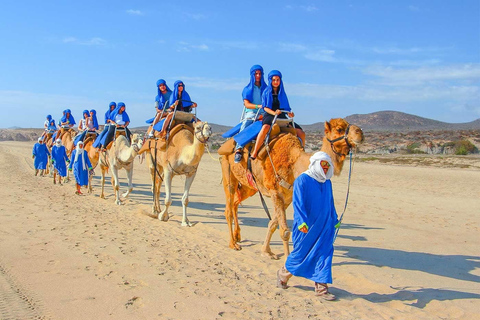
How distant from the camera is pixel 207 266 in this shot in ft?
23.9

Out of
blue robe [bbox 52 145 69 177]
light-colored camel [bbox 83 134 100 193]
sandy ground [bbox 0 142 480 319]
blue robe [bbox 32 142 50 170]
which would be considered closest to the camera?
sandy ground [bbox 0 142 480 319]

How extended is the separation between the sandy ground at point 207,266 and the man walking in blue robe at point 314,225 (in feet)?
1.34

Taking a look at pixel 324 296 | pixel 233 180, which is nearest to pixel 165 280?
pixel 324 296

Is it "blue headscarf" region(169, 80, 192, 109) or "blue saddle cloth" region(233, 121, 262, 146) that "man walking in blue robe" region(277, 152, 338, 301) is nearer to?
"blue saddle cloth" region(233, 121, 262, 146)

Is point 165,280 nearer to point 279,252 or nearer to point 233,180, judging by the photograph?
point 279,252

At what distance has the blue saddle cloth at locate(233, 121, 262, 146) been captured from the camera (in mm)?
8039

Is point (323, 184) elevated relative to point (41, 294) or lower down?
elevated

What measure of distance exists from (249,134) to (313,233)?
9.56ft

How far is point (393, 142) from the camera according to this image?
5156 cm

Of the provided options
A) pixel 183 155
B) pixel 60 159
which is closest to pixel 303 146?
pixel 183 155

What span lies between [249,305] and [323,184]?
178cm

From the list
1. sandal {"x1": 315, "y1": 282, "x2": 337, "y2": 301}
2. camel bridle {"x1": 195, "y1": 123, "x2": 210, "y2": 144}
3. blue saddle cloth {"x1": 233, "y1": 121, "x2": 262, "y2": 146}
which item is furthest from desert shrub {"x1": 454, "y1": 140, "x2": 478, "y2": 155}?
sandal {"x1": 315, "y1": 282, "x2": 337, "y2": 301}

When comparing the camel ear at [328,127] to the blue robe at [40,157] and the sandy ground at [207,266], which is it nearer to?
the sandy ground at [207,266]

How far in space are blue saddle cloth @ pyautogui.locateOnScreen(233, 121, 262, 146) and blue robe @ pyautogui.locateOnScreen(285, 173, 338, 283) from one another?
246cm
